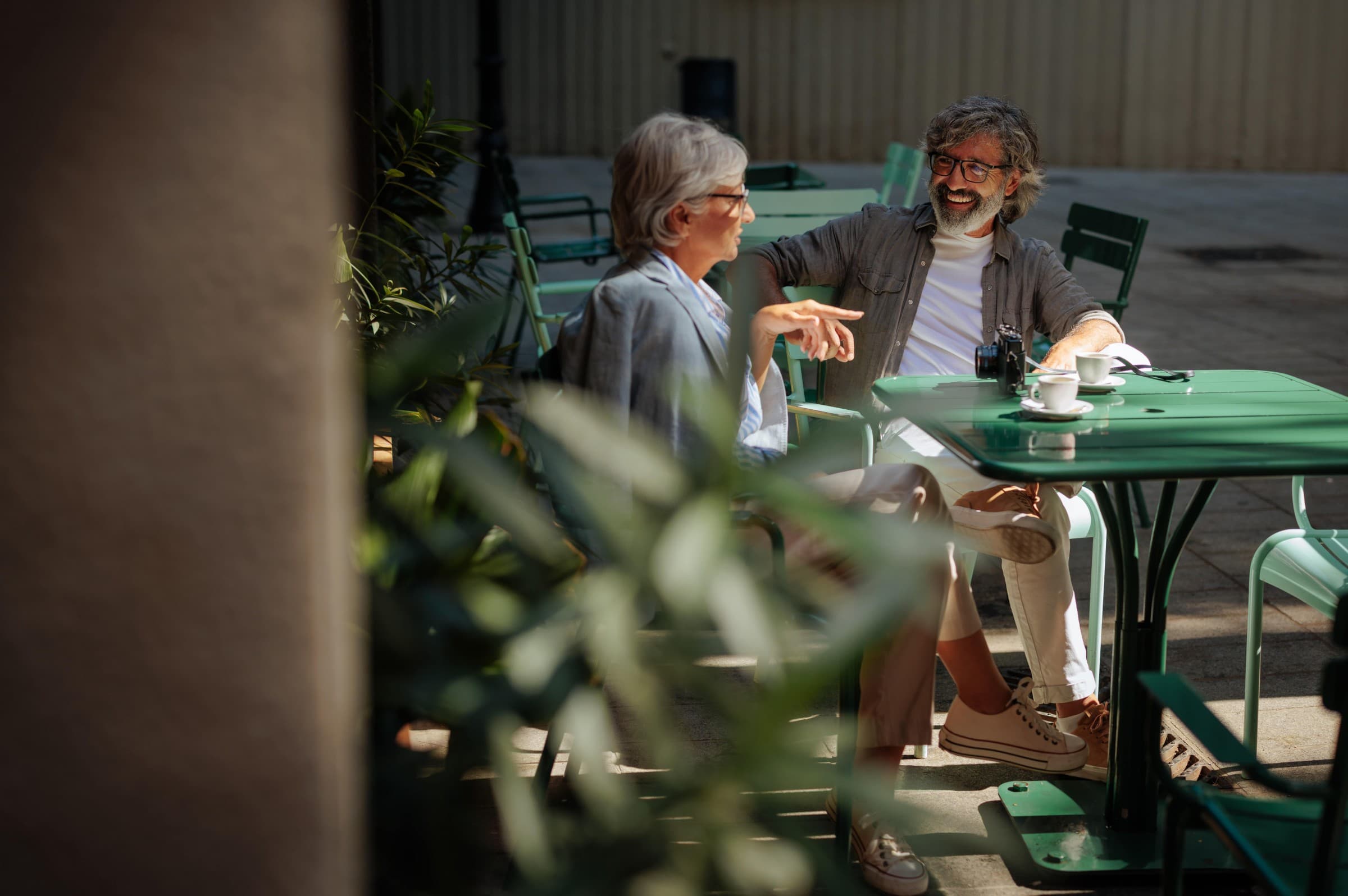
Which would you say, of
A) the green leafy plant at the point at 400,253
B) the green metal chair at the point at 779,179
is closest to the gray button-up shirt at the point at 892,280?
the green leafy plant at the point at 400,253

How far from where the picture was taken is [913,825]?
4.11 ft

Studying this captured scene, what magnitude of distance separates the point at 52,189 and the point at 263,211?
15cm

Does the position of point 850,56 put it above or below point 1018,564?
above

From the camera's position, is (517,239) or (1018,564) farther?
(517,239)

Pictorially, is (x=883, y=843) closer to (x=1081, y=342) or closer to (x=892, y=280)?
(x=1081, y=342)

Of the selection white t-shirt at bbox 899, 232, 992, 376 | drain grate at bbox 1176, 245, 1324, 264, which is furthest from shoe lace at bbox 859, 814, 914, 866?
drain grate at bbox 1176, 245, 1324, 264

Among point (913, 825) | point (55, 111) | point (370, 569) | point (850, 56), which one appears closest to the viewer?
point (55, 111)

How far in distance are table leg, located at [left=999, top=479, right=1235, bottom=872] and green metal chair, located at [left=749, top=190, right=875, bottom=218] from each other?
2539 mm

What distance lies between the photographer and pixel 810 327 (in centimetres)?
265

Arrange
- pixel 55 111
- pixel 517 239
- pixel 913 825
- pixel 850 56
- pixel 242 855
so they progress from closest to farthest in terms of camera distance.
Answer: pixel 55 111 < pixel 242 855 < pixel 913 825 < pixel 517 239 < pixel 850 56

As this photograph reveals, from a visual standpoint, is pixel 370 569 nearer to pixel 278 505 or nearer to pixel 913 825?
pixel 278 505

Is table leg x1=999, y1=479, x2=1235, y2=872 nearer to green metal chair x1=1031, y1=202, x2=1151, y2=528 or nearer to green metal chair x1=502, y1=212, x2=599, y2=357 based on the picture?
green metal chair x1=1031, y1=202, x2=1151, y2=528

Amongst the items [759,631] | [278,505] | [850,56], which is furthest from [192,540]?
[850,56]

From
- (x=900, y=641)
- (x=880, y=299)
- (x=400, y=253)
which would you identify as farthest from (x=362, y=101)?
(x=900, y=641)
